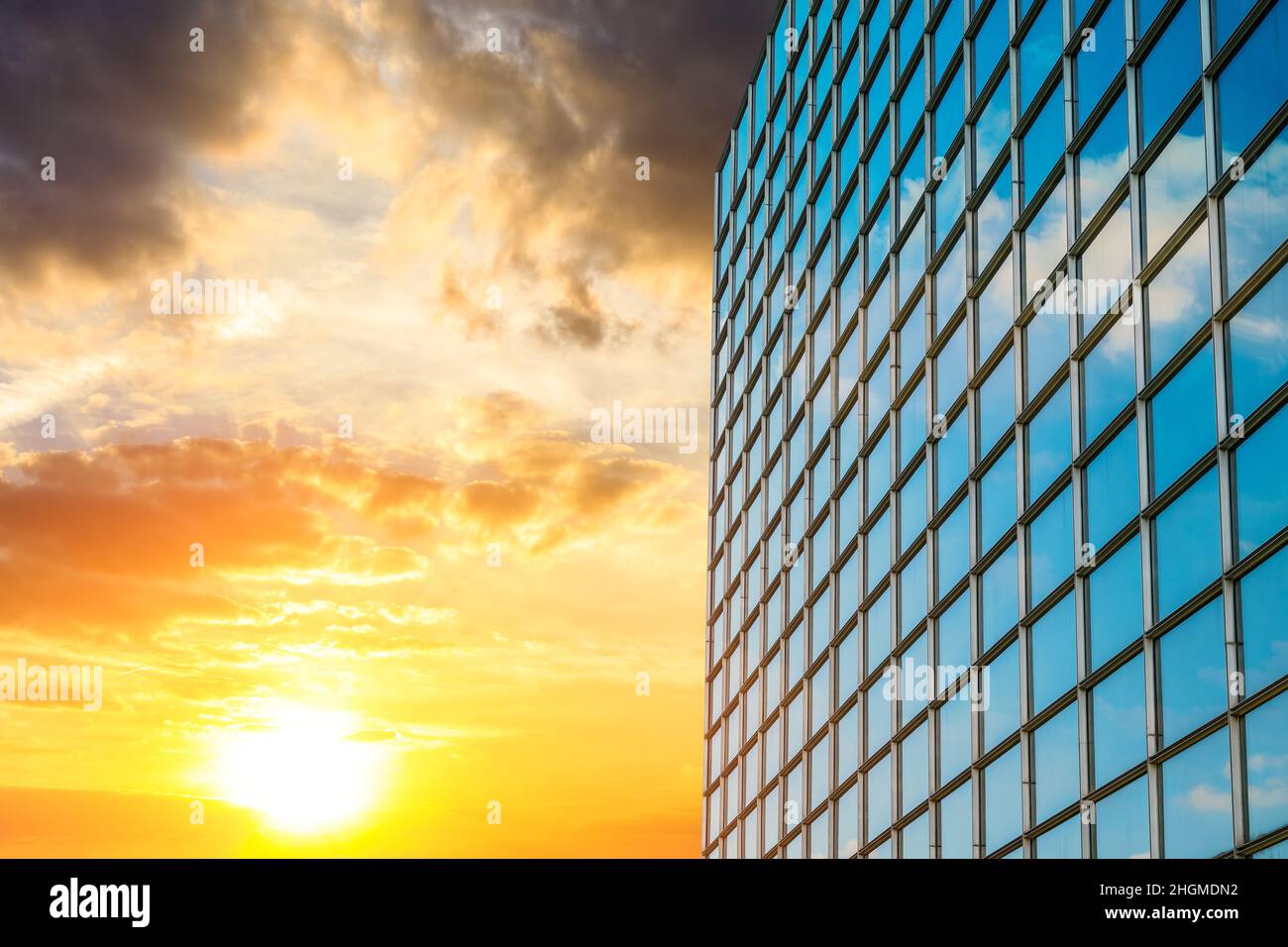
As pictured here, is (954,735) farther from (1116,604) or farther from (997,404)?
(1116,604)

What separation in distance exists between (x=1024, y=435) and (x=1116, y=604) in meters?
6.86

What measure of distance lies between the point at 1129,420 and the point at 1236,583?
564 cm

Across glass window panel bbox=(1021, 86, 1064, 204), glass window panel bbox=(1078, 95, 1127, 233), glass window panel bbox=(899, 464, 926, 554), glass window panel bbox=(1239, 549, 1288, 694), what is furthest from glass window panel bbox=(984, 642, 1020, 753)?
glass window panel bbox=(1021, 86, 1064, 204)

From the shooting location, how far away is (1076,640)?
3198 cm

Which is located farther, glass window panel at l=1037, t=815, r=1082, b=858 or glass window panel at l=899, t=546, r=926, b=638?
glass window panel at l=899, t=546, r=926, b=638

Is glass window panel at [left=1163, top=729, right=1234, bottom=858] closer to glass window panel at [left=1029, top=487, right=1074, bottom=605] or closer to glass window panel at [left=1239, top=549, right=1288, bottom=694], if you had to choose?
glass window panel at [left=1239, top=549, right=1288, bottom=694]

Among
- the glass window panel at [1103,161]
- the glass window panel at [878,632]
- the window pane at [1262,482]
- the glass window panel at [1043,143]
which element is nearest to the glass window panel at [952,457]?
the glass window panel at [878,632]

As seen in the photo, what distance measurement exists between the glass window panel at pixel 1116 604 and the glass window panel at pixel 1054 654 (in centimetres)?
111

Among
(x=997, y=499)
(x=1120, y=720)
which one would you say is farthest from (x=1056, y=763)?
(x=997, y=499)

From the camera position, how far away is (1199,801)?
26.5 m

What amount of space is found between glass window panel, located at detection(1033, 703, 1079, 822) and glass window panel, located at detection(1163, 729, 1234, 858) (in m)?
4.26

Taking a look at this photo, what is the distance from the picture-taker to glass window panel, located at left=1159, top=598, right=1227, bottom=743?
2622 centimetres
